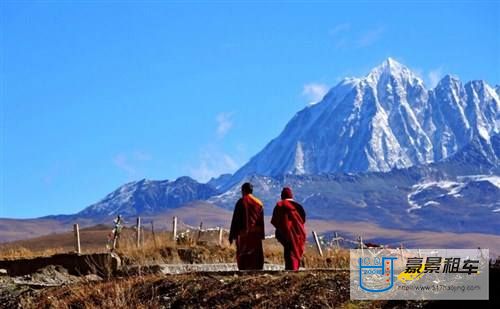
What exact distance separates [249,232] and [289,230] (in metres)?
0.86

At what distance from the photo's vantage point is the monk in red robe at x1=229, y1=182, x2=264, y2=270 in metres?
18.8

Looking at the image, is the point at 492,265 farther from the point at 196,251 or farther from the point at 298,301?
the point at 196,251

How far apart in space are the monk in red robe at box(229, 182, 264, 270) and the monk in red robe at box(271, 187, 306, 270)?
580 millimetres

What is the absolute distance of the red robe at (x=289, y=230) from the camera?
18.2 metres

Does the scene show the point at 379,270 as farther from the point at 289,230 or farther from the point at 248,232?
the point at 248,232

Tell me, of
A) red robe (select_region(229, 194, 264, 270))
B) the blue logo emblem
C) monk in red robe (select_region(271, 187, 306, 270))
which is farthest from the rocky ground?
red robe (select_region(229, 194, 264, 270))

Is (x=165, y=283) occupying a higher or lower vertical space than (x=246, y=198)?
lower

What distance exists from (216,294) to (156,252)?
46.0 feet

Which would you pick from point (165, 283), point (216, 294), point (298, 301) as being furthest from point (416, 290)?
point (165, 283)

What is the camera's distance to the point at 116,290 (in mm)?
13891

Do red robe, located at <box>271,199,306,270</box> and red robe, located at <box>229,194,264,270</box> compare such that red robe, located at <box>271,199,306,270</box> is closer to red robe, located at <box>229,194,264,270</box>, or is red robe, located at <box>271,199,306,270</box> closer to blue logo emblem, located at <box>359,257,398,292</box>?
red robe, located at <box>229,194,264,270</box>

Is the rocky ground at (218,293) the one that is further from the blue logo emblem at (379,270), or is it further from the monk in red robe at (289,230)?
the monk in red robe at (289,230)

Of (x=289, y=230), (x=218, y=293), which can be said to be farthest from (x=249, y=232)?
(x=218, y=293)

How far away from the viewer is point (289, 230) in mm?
18297
